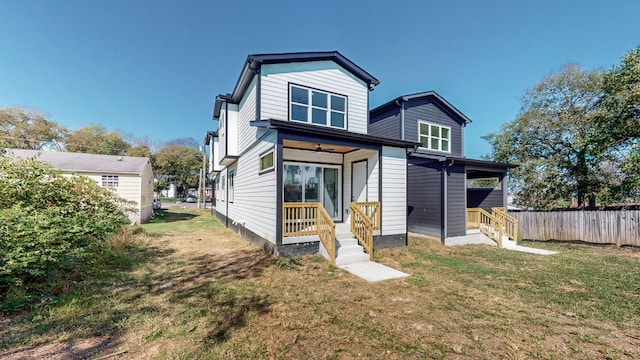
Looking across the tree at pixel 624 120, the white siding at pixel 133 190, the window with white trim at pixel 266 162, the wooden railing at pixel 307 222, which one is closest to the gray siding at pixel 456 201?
the wooden railing at pixel 307 222

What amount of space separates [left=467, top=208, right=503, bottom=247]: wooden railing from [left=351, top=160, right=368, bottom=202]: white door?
228 inches

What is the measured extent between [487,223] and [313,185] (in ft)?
25.6

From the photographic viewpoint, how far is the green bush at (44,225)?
3787 mm

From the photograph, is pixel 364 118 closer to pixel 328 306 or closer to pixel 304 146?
pixel 304 146

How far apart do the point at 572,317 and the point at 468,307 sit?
1.41 metres

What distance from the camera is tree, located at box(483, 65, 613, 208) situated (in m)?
13.4

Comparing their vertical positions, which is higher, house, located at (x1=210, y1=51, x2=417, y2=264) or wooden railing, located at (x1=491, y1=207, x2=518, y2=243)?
house, located at (x1=210, y1=51, x2=417, y2=264)

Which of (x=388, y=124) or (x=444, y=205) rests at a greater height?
(x=388, y=124)

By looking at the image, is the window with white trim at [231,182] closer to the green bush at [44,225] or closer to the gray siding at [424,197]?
the green bush at [44,225]

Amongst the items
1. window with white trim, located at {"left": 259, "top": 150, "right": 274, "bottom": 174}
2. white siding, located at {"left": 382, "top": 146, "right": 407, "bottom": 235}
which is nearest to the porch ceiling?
window with white trim, located at {"left": 259, "top": 150, "right": 274, "bottom": 174}

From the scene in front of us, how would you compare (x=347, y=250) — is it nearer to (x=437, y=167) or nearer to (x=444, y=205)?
(x=444, y=205)

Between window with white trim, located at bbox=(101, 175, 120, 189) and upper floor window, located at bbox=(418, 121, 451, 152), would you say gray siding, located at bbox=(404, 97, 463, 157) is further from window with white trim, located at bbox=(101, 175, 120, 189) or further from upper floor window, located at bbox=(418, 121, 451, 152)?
window with white trim, located at bbox=(101, 175, 120, 189)

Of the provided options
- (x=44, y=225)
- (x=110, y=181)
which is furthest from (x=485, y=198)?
(x=110, y=181)

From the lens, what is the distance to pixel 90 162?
1457 cm
